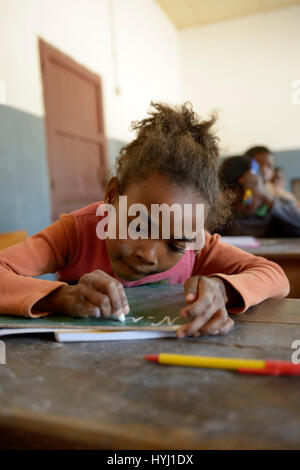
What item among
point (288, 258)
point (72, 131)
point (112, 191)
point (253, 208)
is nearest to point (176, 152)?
point (112, 191)

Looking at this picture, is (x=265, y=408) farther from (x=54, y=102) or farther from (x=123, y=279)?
(x=54, y=102)

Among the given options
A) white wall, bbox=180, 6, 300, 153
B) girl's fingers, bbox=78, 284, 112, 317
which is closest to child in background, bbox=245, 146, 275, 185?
girl's fingers, bbox=78, 284, 112, 317

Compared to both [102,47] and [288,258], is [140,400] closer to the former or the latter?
[288,258]

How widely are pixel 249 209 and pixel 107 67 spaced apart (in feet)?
7.54

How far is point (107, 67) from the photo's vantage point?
3.93 meters

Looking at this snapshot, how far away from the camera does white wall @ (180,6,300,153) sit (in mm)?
5742

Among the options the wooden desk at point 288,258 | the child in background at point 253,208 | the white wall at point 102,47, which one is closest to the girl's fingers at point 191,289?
the white wall at point 102,47

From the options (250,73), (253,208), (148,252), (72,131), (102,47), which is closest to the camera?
(148,252)

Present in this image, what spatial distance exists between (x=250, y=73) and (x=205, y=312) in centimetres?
602

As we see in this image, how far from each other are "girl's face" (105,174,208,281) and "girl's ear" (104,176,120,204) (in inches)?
1.7

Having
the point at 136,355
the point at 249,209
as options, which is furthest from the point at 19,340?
the point at 249,209

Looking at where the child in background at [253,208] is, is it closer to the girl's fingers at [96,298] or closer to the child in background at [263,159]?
the child in background at [263,159]

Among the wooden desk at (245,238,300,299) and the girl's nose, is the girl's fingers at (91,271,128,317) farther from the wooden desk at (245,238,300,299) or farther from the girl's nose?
the wooden desk at (245,238,300,299)

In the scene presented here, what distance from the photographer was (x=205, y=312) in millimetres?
653
